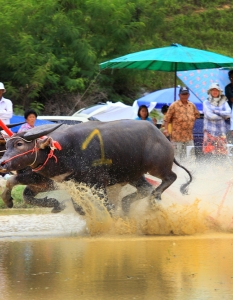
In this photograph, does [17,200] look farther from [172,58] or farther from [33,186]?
[172,58]

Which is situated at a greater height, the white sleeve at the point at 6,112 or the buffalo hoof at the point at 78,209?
the white sleeve at the point at 6,112

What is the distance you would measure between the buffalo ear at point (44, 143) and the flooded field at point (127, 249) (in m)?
0.54

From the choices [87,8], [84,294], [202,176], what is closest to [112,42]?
[87,8]

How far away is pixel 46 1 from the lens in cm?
1786

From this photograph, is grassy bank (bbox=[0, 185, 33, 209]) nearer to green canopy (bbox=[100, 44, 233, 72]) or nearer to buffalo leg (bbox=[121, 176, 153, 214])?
buffalo leg (bbox=[121, 176, 153, 214])

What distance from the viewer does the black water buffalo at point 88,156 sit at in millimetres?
8516

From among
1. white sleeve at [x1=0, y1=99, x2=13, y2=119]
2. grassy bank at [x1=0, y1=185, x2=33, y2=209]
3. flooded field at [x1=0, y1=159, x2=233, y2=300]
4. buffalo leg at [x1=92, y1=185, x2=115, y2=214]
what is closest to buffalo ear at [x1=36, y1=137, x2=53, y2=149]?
flooded field at [x1=0, y1=159, x2=233, y2=300]

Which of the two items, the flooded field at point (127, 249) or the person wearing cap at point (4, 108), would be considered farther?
the person wearing cap at point (4, 108)

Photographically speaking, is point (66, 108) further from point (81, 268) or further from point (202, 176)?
point (81, 268)

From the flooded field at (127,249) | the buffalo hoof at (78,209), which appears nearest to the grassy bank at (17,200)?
the flooded field at (127,249)

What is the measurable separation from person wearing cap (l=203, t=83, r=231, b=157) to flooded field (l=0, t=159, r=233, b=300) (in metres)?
1.25

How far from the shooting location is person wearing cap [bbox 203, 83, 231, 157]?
489 inches

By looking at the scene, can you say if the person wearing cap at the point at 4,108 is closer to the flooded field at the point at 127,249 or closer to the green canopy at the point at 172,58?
the flooded field at the point at 127,249

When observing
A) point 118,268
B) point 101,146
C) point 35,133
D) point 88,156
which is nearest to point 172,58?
point 101,146
